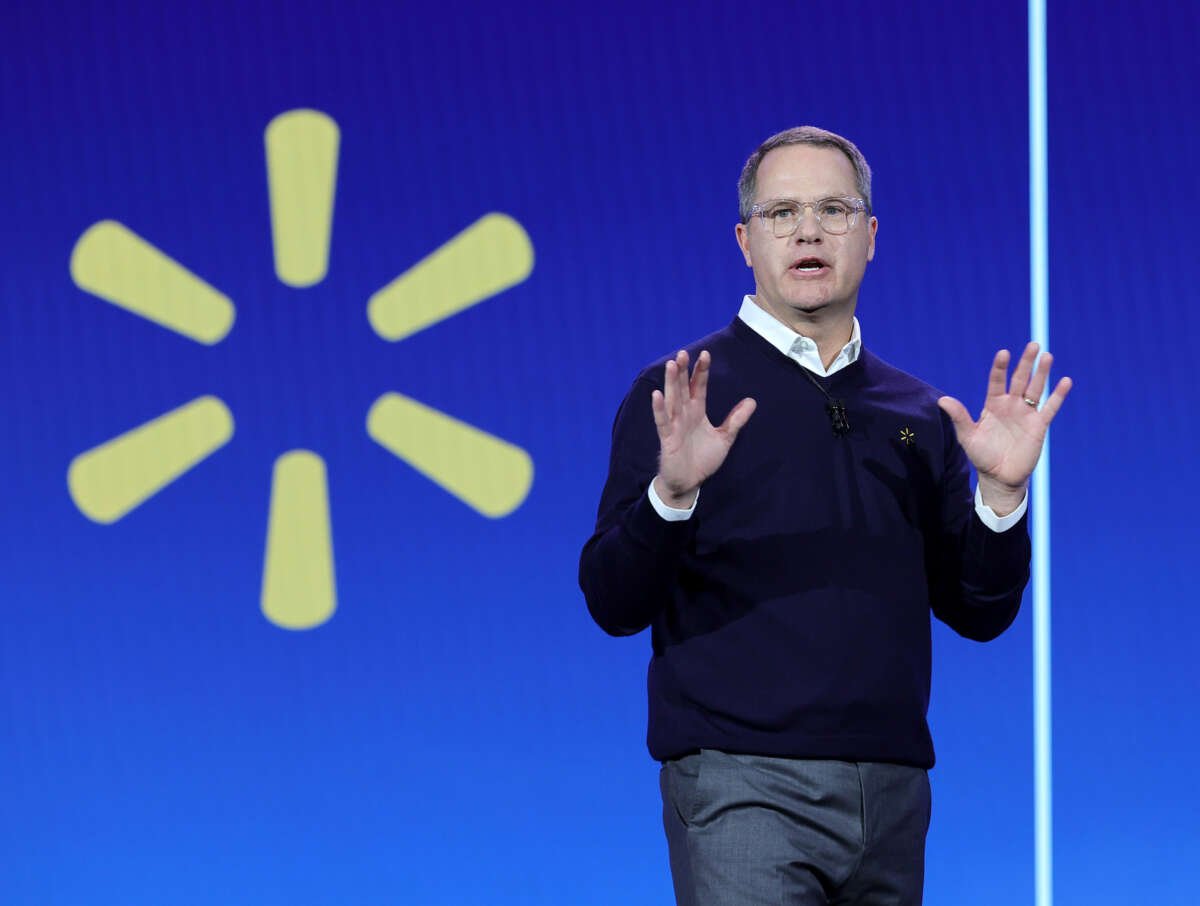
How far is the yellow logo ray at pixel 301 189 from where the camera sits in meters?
2.77

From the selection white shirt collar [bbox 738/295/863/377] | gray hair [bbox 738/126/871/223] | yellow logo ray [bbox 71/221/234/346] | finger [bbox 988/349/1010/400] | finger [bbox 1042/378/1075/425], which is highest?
yellow logo ray [bbox 71/221/234/346]

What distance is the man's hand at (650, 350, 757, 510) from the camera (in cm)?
151

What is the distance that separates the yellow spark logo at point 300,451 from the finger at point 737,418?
1219 mm

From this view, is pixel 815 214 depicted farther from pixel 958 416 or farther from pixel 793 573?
pixel 793 573

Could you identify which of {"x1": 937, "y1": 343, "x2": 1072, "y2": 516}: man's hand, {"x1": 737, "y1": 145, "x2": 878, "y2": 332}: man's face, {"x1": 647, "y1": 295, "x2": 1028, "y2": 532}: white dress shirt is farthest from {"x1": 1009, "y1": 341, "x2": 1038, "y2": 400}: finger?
{"x1": 737, "y1": 145, "x2": 878, "y2": 332}: man's face

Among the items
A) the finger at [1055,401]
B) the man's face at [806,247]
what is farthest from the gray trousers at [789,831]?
the man's face at [806,247]

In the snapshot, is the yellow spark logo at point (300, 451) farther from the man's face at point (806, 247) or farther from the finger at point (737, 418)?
the finger at point (737, 418)

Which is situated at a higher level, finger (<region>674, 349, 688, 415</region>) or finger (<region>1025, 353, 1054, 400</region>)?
finger (<region>1025, 353, 1054, 400</region>)

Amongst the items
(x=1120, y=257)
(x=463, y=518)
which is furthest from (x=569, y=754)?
(x=1120, y=257)

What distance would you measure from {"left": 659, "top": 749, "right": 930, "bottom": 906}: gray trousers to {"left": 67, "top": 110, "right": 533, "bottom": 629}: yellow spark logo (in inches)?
46.8

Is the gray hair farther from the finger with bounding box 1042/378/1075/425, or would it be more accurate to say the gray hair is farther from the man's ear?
the finger with bounding box 1042/378/1075/425

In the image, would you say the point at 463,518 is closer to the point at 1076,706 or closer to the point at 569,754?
the point at 569,754

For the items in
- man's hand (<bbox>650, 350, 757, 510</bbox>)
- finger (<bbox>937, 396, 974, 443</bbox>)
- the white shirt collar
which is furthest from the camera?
the white shirt collar

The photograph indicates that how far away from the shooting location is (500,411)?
2.74 meters
